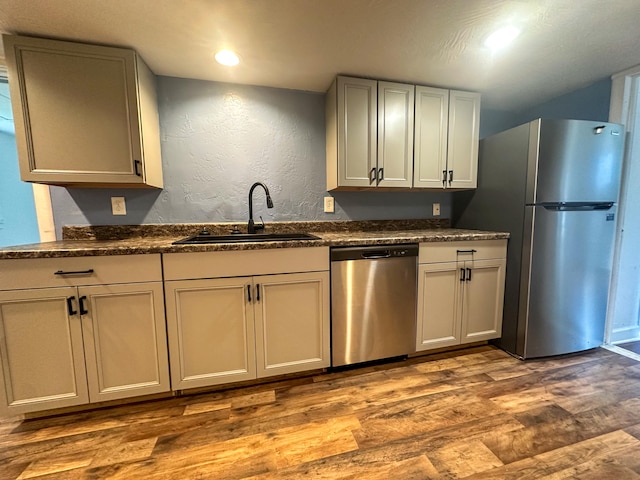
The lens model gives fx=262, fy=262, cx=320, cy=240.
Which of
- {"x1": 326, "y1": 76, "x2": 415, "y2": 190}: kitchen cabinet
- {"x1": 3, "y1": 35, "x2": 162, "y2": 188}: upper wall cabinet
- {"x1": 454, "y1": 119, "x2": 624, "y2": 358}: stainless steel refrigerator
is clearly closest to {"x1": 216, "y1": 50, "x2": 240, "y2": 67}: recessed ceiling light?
{"x1": 3, "y1": 35, "x2": 162, "y2": 188}: upper wall cabinet

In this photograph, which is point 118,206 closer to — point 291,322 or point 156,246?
point 156,246

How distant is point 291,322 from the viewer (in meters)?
1.58

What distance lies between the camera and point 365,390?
1.56 meters

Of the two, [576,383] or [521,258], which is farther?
[521,258]

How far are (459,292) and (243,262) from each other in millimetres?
1525

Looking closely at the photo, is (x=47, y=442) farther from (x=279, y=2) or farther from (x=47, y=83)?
(x=279, y=2)

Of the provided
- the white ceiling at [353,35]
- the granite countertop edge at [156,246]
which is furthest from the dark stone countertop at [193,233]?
the white ceiling at [353,35]

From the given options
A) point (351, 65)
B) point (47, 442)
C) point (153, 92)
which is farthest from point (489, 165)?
point (47, 442)

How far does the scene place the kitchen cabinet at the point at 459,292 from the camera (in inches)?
71.9

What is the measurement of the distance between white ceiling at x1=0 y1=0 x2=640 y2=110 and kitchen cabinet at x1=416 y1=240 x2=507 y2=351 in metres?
1.20

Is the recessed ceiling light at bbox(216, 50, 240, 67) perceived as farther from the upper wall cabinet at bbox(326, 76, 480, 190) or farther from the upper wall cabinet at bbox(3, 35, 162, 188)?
the upper wall cabinet at bbox(326, 76, 480, 190)

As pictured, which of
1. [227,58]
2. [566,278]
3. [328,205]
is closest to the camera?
[227,58]

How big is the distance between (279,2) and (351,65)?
25.6 inches

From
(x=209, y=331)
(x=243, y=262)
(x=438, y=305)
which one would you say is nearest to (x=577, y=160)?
(x=438, y=305)
